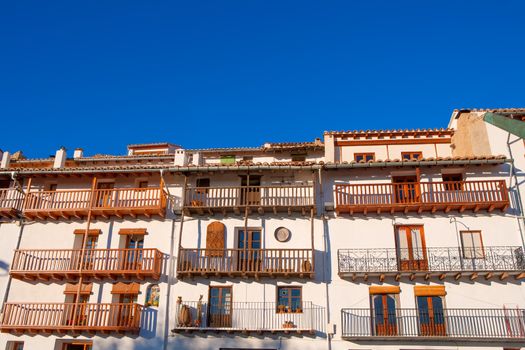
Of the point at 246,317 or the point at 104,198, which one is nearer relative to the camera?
the point at 246,317

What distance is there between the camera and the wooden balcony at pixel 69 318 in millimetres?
23094

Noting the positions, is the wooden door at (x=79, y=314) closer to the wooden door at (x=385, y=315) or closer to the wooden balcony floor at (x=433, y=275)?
the wooden balcony floor at (x=433, y=275)

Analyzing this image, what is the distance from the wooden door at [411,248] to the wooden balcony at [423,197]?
0.93 metres

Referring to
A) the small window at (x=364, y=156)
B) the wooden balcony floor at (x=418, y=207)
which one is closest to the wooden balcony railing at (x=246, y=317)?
the wooden balcony floor at (x=418, y=207)

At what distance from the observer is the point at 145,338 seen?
23.4 metres

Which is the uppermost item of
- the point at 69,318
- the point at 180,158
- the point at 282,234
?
the point at 180,158

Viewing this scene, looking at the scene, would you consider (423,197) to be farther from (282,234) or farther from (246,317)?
(246,317)

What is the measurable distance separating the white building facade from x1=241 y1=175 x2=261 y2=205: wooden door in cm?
10

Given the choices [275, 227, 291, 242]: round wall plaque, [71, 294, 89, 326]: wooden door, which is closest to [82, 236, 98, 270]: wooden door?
[71, 294, 89, 326]: wooden door

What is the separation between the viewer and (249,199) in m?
25.7

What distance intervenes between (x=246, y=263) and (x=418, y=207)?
26.8ft

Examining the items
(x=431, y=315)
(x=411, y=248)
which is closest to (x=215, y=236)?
(x=411, y=248)

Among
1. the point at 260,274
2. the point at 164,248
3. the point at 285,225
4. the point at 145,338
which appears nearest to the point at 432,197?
the point at 285,225

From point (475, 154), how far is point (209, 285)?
14.6 m
